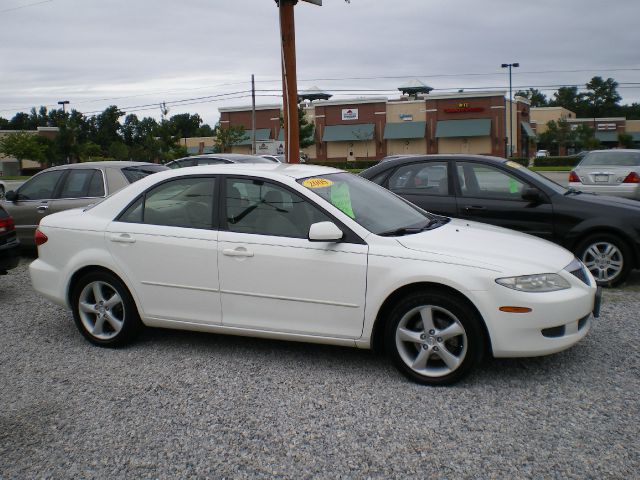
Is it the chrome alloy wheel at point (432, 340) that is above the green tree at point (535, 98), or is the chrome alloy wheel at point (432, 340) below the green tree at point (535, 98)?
below

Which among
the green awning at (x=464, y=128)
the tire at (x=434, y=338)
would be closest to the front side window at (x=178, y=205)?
the tire at (x=434, y=338)

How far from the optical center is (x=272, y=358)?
5.13 meters

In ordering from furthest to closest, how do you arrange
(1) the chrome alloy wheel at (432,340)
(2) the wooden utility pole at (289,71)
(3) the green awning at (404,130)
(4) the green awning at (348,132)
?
(4) the green awning at (348,132) < (3) the green awning at (404,130) < (2) the wooden utility pole at (289,71) < (1) the chrome alloy wheel at (432,340)

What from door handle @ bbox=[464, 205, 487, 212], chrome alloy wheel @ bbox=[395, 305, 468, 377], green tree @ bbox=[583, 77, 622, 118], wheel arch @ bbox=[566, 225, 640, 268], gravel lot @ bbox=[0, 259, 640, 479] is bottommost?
gravel lot @ bbox=[0, 259, 640, 479]

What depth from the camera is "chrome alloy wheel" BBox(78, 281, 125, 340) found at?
541 cm

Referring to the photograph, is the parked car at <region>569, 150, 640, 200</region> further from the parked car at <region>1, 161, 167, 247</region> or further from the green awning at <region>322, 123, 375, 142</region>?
the green awning at <region>322, 123, 375, 142</region>

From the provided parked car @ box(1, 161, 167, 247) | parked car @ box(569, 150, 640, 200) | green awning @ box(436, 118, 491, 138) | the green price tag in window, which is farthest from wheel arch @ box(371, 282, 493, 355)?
green awning @ box(436, 118, 491, 138)

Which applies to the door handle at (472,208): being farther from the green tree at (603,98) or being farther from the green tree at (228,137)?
the green tree at (603,98)

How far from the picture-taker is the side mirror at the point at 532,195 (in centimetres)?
748

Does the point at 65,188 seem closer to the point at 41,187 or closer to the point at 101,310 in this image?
the point at 41,187

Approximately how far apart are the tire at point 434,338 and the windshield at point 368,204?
644 mm

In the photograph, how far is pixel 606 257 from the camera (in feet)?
23.9

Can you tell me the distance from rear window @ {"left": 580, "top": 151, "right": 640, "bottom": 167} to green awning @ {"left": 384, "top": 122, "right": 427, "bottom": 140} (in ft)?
172

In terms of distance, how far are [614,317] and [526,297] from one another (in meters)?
2.42
